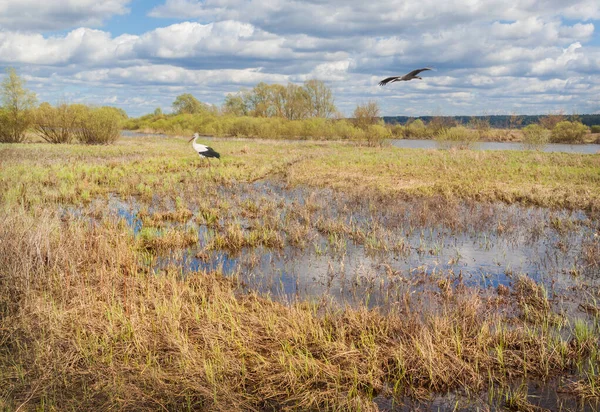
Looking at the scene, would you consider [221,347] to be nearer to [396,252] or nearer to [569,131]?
[396,252]

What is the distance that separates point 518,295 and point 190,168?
50.1ft

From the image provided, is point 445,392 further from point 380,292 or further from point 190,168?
point 190,168

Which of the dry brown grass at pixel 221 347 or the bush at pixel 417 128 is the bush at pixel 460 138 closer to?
the bush at pixel 417 128

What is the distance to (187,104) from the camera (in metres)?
77.8

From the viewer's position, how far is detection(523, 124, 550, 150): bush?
32.6 m

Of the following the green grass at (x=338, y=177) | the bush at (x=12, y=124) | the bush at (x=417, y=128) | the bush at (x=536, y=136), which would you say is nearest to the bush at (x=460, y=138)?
the bush at (x=536, y=136)

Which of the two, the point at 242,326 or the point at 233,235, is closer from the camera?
the point at 242,326

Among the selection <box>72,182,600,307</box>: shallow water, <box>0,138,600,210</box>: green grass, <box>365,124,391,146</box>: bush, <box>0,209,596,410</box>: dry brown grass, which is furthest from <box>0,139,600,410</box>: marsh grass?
<box>365,124,391,146</box>: bush

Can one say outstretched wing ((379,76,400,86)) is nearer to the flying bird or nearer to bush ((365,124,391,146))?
the flying bird

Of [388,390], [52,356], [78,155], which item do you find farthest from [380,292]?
[78,155]

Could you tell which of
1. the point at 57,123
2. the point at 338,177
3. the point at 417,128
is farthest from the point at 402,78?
the point at 417,128

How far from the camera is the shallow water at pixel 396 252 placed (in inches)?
263

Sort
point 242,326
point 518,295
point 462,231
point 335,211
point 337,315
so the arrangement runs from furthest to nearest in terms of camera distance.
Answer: point 335,211, point 462,231, point 518,295, point 337,315, point 242,326

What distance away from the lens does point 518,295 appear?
20.4 feet
